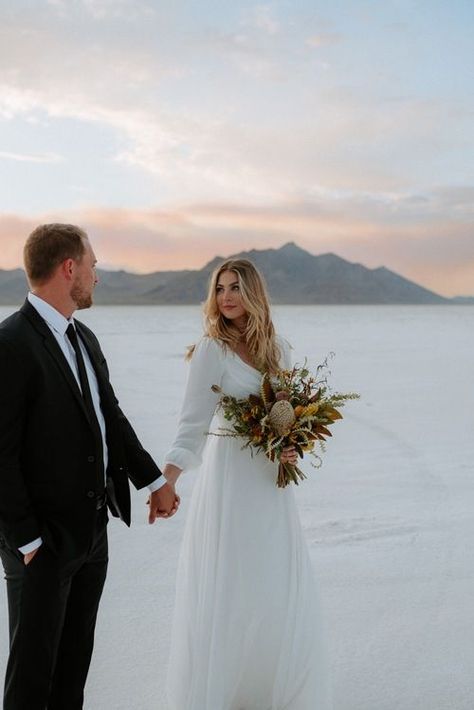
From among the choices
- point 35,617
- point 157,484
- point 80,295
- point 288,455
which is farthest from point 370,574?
point 80,295

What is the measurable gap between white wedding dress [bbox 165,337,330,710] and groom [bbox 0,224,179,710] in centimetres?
52

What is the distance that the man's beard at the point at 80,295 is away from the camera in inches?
103

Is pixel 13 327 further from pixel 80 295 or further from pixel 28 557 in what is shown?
pixel 28 557

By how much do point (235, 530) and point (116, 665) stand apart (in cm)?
119

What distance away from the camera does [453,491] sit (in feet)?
22.2

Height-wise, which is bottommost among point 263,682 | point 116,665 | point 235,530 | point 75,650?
point 116,665

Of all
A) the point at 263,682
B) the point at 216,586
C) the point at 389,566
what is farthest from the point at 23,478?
the point at 389,566

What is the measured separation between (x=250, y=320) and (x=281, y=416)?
0.47 meters

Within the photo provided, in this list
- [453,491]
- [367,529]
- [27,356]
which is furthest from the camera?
[453,491]

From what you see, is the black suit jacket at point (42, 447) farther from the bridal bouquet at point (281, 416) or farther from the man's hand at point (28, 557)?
the bridal bouquet at point (281, 416)

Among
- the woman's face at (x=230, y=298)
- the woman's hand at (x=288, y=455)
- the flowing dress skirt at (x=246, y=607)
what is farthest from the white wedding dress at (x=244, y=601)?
the woman's face at (x=230, y=298)

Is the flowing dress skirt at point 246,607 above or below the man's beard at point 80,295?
below

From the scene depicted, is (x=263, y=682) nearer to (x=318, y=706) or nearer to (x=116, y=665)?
A: (x=318, y=706)

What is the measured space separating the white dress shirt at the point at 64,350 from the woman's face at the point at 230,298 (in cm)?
68
